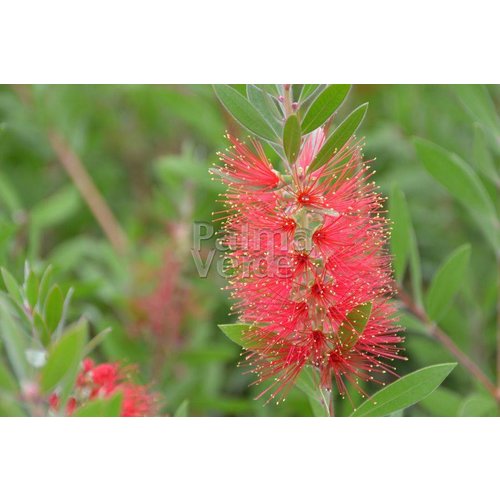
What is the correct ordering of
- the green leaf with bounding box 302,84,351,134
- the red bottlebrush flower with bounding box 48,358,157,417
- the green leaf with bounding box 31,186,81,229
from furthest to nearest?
the green leaf with bounding box 31,186,81,229 → the red bottlebrush flower with bounding box 48,358,157,417 → the green leaf with bounding box 302,84,351,134

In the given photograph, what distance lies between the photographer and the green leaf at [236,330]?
3.02 feet

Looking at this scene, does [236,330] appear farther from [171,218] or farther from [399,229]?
[171,218]

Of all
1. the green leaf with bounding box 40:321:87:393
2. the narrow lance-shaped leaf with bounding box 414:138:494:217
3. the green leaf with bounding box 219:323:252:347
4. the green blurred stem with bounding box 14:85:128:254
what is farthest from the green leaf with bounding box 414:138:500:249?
the green blurred stem with bounding box 14:85:128:254

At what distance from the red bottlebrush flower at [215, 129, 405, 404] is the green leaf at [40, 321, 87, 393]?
25 centimetres

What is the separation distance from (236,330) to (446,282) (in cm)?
46

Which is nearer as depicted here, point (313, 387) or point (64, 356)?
point (64, 356)

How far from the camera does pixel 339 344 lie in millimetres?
892

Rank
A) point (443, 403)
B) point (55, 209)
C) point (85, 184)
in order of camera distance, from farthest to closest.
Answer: point (85, 184)
point (55, 209)
point (443, 403)

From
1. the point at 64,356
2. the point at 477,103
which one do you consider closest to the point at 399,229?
the point at 477,103

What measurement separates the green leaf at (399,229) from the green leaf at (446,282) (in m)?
0.07

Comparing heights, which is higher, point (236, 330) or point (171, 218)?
point (171, 218)

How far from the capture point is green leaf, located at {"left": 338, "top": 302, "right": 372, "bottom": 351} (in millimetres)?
870

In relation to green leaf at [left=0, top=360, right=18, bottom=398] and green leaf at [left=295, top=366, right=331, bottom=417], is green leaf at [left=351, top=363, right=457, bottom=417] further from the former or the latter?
green leaf at [left=0, top=360, right=18, bottom=398]

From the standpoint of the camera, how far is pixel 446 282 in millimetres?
1232
